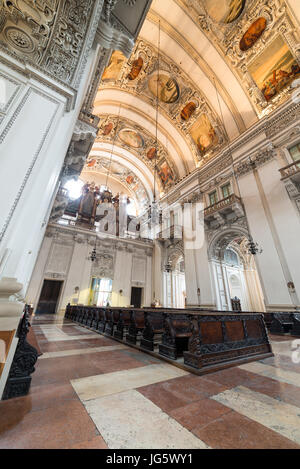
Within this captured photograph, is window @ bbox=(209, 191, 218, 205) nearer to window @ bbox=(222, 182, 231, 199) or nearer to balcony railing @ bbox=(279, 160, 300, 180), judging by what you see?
window @ bbox=(222, 182, 231, 199)

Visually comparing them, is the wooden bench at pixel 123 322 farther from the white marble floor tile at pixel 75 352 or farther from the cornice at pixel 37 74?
the cornice at pixel 37 74

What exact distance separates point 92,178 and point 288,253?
55.9 feet

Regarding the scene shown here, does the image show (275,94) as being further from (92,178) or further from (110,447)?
(92,178)

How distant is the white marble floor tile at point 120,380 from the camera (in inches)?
68.5

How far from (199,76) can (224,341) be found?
13642 millimetres

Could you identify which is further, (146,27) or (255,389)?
(146,27)

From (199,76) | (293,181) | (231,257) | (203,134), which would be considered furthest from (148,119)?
(231,257)

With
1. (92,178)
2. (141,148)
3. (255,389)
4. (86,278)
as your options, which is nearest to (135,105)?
(141,148)

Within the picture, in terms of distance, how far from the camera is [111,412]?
1.40 meters

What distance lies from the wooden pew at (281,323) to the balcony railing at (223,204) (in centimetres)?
526

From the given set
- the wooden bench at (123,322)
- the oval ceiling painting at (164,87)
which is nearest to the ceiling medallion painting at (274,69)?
the oval ceiling painting at (164,87)

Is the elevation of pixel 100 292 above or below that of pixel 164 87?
below

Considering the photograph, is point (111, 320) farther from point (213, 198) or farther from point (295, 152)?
point (295, 152)

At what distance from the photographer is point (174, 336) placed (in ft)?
9.91
